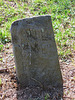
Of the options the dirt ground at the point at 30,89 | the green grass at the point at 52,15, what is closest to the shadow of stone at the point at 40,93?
the dirt ground at the point at 30,89

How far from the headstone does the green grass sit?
0.89 m

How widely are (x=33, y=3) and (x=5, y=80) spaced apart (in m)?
3.21

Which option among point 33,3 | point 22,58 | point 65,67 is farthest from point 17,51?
point 33,3

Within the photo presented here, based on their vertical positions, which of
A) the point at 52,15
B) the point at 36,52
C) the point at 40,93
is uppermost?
the point at 52,15

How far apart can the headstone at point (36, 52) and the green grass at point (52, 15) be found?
35.0 inches

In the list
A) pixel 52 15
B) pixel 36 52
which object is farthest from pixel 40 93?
pixel 52 15

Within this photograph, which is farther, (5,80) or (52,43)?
(5,80)

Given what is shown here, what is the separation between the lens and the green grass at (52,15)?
11.7ft

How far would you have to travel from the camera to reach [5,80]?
261 cm

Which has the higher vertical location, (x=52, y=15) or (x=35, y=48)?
(x=52, y=15)

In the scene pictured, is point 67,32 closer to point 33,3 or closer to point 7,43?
point 7,43

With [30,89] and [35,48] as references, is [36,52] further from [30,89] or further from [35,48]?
[30,89]

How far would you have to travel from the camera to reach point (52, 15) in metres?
4.53

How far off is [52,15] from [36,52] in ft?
8.32
